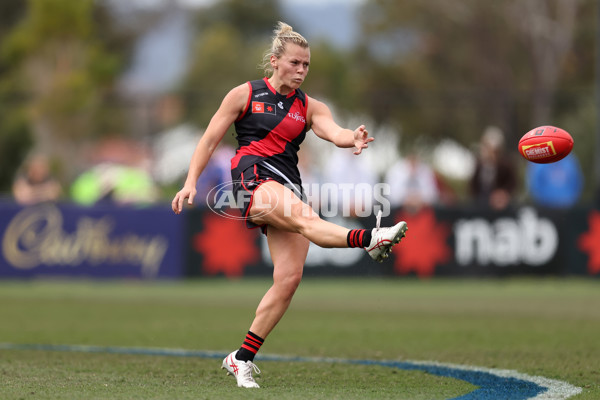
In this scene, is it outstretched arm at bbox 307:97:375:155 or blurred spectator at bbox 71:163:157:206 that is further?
blurred spectator at bbox 71:163:157:206

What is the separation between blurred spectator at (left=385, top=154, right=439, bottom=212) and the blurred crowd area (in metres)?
0.04

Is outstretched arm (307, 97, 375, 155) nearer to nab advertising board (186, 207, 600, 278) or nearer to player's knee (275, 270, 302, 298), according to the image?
player's knee (275, 270, 302, 298)

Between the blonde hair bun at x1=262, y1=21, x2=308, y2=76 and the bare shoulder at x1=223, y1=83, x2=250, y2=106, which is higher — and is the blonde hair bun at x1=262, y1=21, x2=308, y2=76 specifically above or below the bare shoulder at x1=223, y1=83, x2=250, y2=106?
above

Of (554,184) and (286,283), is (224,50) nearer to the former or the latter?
(554,184)

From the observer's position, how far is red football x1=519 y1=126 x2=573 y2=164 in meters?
7.77

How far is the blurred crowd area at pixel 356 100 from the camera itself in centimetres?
1962

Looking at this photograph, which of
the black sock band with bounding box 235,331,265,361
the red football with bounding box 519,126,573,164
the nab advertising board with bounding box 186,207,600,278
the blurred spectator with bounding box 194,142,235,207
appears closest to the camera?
the black sock band with bounding box 235,331,265,361

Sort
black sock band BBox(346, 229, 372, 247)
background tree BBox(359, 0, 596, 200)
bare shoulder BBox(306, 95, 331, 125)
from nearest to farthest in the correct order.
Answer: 1. black sock band BBox(346, 229, 372, 247)
2. bare shoulder BBox(306, 95, 331, 125)
3. background tree BBox(359, 0, 596, 200)

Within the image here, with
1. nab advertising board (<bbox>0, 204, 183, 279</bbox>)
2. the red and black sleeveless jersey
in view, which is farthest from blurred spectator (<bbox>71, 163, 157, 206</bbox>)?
the red and black sleeveless jersey

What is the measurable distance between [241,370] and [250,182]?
1266mm

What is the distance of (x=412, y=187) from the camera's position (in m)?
18.9

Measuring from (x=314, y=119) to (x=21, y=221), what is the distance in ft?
39.6

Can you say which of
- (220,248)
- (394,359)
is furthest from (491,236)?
(394,359)

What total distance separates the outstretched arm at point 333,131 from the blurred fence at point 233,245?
1085 centimetres
